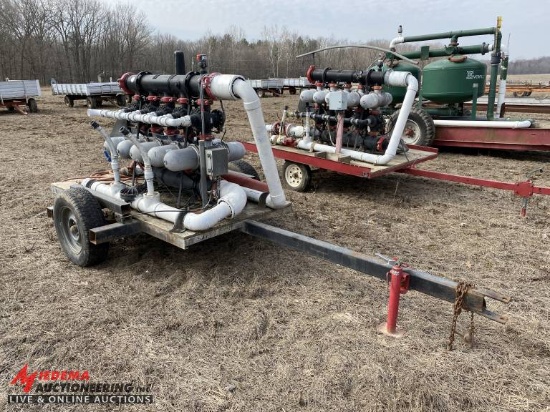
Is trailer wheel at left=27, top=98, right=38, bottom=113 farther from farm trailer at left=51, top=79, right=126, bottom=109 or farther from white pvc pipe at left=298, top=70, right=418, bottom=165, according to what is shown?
white pvc pipe at left=298, top=70, right=418, bottom=165

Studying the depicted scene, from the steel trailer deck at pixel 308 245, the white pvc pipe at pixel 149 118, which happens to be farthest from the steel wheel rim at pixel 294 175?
the white pvc pipe at pixel 149 118

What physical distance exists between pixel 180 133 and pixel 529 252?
382cm

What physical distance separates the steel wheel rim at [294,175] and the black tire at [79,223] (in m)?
3.43

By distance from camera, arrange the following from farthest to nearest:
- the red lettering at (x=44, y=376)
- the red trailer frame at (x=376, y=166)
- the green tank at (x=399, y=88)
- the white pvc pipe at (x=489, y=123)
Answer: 1. the green tank at (x=399, y=88)
2. the white pvc pipe at (x=489, y=123)
3. the red trailer frame at (x=376, y=166)
4. the red lettering at (x=44, y=376)

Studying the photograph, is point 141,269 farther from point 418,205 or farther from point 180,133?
point 418,205

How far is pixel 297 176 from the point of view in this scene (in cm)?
694

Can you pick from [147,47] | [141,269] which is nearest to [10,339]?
[141,269]

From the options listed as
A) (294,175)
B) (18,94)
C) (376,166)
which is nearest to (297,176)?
(294,175)

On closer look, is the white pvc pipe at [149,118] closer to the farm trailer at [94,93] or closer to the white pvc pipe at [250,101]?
the white pvc pipe at [250,101]

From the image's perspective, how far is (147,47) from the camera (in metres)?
47.2

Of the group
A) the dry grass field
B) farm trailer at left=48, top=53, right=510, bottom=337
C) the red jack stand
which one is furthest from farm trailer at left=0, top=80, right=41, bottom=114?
the red jack stand

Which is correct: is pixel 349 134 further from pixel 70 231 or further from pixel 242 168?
pixel 70 231

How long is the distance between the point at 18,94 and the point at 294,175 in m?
15.1

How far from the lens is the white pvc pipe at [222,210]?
3.64m
